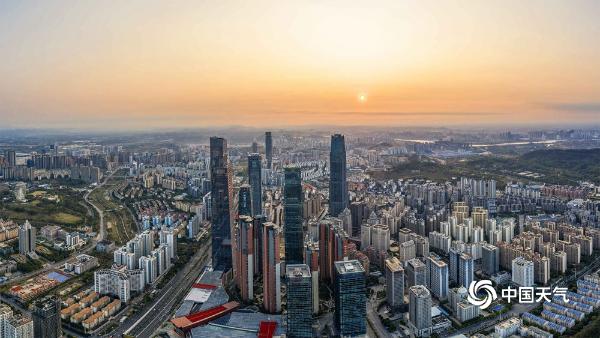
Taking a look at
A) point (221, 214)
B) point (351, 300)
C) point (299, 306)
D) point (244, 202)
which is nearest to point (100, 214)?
point (221, 214)

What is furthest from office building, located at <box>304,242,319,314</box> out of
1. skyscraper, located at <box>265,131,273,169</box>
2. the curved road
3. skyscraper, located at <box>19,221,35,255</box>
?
skyscraper, located at <box>265,131,273,169</box>

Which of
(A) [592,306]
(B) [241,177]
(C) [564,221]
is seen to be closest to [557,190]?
(C) [564,221]

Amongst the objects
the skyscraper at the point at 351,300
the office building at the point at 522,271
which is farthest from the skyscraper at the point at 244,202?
the office building at the point at 522,271

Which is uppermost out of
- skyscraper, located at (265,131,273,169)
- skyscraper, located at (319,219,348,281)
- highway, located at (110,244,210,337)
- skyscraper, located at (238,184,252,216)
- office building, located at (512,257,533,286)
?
skyscraper, located at (265,131,273,169)

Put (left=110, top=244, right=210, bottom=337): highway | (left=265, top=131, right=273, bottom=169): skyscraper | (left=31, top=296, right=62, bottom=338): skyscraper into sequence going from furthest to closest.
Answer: (left=265, top=131, right=273, bottom=169): skyscraper < (left=110, top=244, right=210, bottom=337): highway < (left=31, top=296, right=62, bottom=338): skyscraper

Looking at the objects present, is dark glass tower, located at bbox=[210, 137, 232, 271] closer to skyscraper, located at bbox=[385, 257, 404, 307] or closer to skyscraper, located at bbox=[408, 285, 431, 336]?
skyscraper, located at bbox=[385, 257, 404, 307]

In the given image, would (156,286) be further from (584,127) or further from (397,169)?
(584,127)

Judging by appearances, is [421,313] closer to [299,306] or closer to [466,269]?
[299,306]
